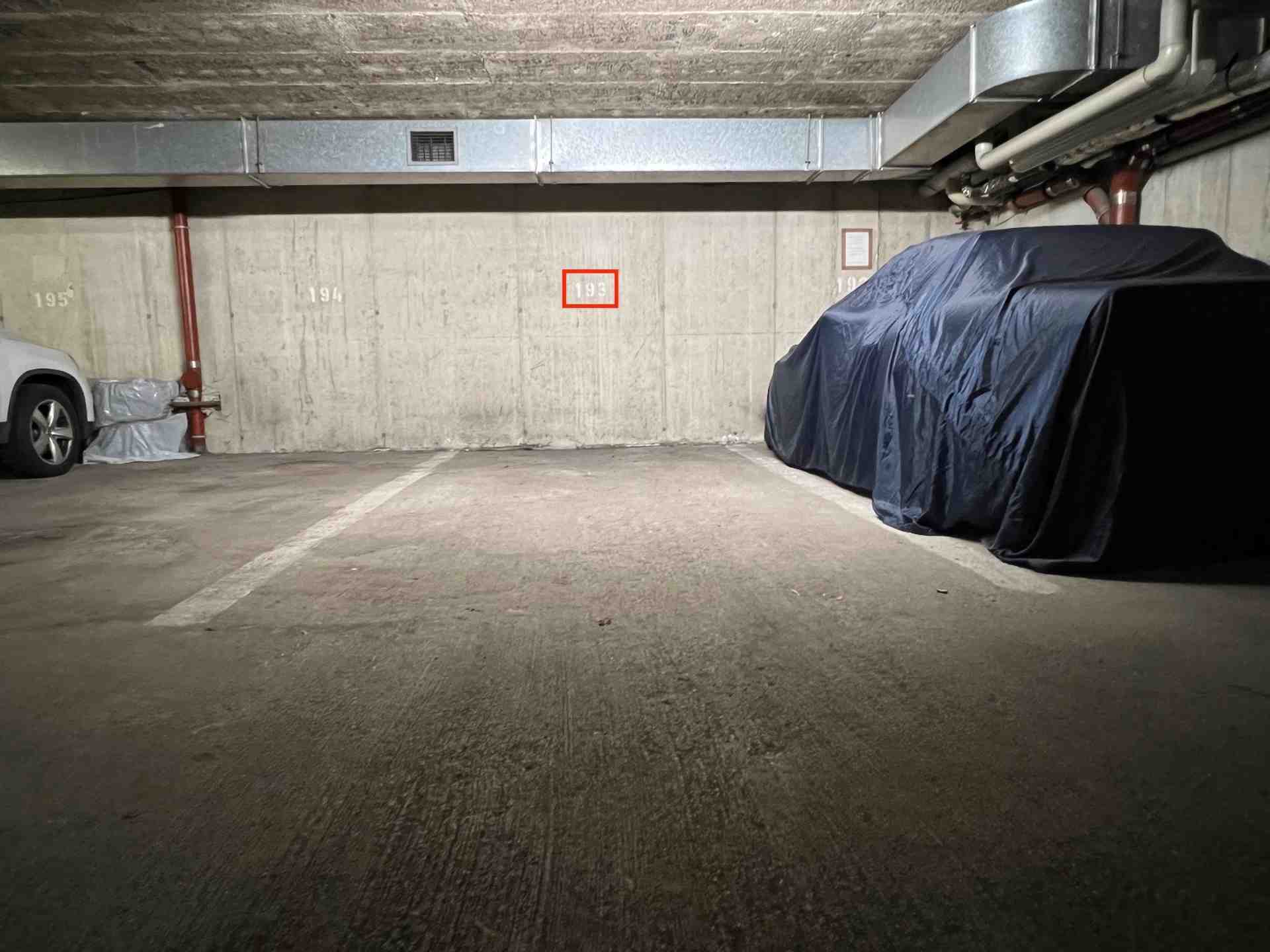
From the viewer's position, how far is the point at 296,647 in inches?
92.7

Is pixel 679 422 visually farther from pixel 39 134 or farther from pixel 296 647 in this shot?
Result: pixel 39 134

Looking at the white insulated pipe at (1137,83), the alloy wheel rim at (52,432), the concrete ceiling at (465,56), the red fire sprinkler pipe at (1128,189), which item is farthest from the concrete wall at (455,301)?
the white insulated pipe at (1137,83)

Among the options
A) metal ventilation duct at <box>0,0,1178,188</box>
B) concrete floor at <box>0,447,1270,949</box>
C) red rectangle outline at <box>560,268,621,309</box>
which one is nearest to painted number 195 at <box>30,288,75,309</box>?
metal ventilation duct at <box>0,0,1178,188</box>

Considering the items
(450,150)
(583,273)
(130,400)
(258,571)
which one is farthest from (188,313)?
(258,571)

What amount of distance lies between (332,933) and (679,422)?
7178 millimetres

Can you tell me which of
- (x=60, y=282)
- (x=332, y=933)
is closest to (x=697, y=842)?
(x=332, y=933)

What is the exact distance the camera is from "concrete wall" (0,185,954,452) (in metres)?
7.72

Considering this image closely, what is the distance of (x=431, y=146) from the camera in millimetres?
6738

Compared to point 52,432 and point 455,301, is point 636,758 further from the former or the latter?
point 52,432

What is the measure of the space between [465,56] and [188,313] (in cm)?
442

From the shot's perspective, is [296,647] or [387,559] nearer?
[296,647]

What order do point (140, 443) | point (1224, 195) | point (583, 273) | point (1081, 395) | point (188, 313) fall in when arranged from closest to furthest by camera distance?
1. point (1081, 395)
2. point (1224, 195)
3. point (140, 443)
4. point (188, 313)
5. point (583, 273)

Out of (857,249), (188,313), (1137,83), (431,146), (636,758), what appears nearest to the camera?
(636,758)

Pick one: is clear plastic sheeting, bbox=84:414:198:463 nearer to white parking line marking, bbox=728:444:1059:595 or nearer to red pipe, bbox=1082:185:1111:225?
white parking line marking, bbox=728:444:1059:595
